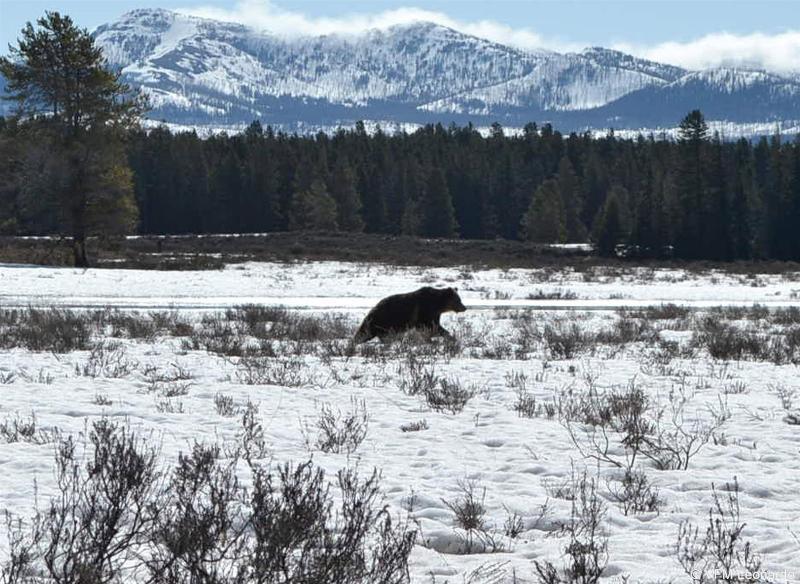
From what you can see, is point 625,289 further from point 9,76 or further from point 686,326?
point 9,76

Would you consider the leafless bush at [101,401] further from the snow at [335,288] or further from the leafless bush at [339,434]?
the snow at [335,288]

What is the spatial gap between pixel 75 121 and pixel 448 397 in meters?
35.0

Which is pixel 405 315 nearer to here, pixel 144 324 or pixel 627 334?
pixel 627 334

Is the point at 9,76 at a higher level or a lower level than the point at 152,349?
higher

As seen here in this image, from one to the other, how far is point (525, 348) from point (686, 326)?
18.7ft

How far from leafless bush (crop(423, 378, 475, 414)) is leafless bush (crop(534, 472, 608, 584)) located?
9.27 ft

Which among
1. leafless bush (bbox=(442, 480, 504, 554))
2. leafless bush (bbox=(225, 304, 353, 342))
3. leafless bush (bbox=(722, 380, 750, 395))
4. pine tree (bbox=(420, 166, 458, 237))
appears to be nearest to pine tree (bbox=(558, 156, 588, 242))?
pine tree (bbox=(420, 166, 458, 237))

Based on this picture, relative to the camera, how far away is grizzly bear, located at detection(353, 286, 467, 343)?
51.8 feet

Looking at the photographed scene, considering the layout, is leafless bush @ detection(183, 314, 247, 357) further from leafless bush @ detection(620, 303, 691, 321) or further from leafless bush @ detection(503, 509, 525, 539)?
leafless bush @ detection(620, 303, 691, 321)

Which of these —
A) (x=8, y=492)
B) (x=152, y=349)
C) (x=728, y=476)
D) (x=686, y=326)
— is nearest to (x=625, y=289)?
(x=686, y=326)

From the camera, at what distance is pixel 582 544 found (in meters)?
4.97

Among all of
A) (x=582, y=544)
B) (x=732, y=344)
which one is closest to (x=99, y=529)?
(x=582, y=544)

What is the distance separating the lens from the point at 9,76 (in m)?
39.6

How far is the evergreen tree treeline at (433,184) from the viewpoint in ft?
277
